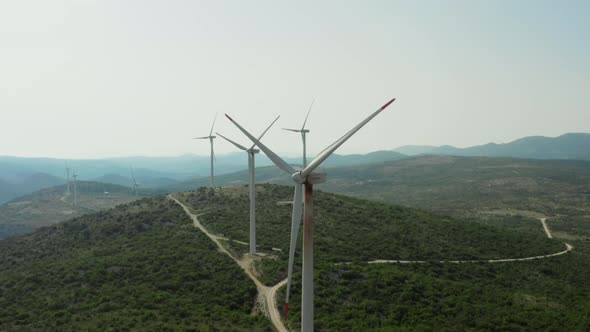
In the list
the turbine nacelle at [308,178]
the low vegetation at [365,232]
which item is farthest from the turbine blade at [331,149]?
the low vegetation at [365,232]

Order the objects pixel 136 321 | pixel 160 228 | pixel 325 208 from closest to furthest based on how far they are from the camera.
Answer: pixel 136 321 < pixel 160 228 < pixel 325 208

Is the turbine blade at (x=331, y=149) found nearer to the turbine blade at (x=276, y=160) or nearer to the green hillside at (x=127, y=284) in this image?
the turbine blade at (x=276, y=160)

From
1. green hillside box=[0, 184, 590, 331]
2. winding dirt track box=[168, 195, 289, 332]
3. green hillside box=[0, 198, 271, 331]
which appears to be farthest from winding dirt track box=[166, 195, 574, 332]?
green hillside box=[0, 198, 271, 331]

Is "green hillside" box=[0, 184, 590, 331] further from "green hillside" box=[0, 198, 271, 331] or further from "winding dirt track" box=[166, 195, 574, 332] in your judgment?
"winding dirt track" box=[166, 195, 574, 332]

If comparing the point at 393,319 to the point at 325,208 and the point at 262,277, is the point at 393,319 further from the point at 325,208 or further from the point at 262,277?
the point at 325,208

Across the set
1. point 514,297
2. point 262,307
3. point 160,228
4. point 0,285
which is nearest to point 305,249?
point 262,307

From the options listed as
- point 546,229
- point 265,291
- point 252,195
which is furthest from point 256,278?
point 546,229

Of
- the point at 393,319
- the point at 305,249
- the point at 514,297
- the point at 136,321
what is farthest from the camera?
the point at 514,297

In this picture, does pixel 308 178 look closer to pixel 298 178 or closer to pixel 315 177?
pixel 315 177
